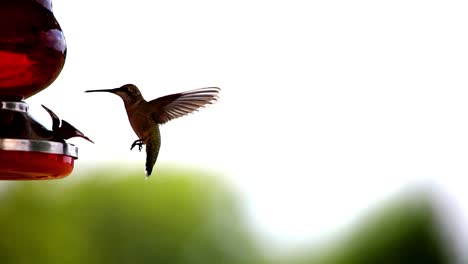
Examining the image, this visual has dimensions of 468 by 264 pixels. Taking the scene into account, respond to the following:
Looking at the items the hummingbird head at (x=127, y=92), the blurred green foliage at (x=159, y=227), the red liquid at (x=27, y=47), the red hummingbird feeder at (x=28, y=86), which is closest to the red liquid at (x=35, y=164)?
the red hummingbird feeder at (x=28, y=86)

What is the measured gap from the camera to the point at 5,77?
2223 millimetres

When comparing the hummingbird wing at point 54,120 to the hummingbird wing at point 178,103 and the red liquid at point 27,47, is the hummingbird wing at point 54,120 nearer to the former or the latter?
the red liquid at point 27,47

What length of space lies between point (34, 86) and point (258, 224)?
27.6 ft

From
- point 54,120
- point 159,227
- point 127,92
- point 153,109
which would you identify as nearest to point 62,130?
point 54,120

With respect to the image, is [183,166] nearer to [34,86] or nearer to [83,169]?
[83,169]

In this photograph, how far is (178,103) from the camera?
8.85 feet

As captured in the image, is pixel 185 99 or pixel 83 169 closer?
pixel 185 99

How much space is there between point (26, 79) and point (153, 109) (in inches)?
19.1

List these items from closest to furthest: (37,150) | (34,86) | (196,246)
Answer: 1. (37,150)
2. (34,86)
3. (196,246)

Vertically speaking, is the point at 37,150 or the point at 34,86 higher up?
the point at 34,86

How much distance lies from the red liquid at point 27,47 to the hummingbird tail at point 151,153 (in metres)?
0.34

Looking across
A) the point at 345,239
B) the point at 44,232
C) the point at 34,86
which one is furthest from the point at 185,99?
the point at 345,239

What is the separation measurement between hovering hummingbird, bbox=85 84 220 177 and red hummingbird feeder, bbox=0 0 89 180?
0.23m

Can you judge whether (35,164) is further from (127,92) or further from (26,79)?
(127,92)
